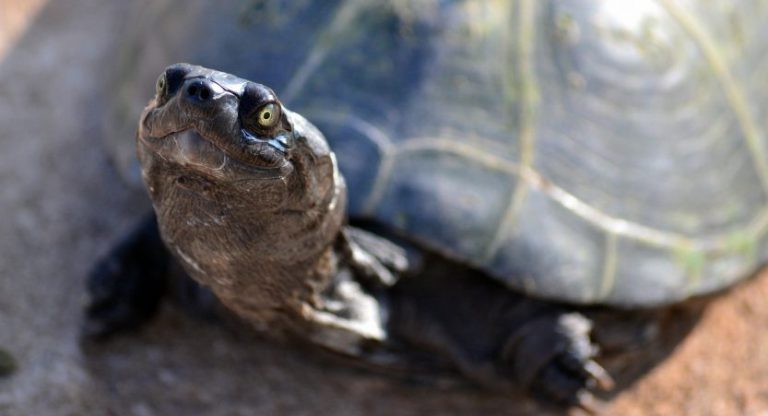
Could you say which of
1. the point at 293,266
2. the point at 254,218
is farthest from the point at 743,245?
the point at 254,218

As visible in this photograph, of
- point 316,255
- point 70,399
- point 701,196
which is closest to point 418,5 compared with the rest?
point 316,255

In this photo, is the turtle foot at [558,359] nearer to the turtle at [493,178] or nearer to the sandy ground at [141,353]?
the turtle at [493,178]

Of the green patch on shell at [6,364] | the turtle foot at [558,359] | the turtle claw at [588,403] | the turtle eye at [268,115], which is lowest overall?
the green patch on shell at [6,364]

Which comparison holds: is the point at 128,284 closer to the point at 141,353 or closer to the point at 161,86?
the point at 141,353

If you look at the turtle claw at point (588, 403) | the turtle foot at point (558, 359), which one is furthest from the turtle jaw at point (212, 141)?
the turtle claw at point (588, 403)

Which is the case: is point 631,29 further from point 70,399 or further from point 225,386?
point 70,399

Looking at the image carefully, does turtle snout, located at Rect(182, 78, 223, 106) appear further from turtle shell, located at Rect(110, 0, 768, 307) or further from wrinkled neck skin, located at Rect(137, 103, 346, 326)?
turtle shell, located at Rect(110, 0, 768, 307)

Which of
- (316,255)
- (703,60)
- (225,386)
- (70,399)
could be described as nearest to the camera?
(316,255)

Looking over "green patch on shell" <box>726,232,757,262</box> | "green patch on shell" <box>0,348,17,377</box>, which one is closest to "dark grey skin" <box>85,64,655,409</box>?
"green patch on shell" <box>0,348,17,377</box>
